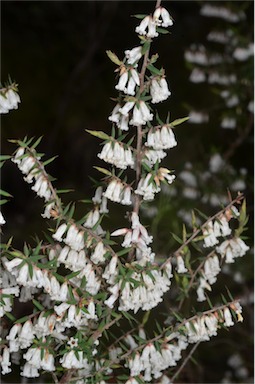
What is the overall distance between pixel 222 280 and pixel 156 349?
2039 mm

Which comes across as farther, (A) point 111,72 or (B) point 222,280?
(A) point 111,72

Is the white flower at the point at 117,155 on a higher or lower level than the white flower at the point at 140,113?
lower

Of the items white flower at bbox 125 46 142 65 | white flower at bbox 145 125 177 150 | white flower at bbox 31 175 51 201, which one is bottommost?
white flower at bbox 31 175 51 201

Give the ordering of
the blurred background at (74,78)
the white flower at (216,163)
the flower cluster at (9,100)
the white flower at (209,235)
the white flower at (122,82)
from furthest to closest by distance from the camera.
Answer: the blurred background at (74,78) → the white flower at (216,163) → the white flower at (209,235) → the flower cluster at (9,100) → the white flower at (122,82)

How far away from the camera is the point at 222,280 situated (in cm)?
361

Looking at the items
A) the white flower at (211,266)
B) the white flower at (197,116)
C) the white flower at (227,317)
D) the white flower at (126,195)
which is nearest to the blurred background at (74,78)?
the white flower at (197,116)

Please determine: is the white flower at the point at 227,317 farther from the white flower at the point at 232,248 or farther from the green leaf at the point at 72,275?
the green leaf at the point at 72,275

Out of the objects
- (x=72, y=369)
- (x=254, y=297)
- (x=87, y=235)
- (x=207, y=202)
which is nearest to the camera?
(x=87, y=235)

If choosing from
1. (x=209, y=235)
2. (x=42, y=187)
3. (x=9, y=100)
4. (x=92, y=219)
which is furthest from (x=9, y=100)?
(x=209, y=235)

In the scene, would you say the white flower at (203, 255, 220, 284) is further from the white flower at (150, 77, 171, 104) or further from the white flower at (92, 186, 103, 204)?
the white flower at (150, 77, 171, 104)

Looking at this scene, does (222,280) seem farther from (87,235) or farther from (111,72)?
(87,235)

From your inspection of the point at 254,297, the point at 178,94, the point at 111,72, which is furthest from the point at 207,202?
the point at 111,72

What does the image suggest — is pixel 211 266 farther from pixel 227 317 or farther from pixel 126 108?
pixel 126 108

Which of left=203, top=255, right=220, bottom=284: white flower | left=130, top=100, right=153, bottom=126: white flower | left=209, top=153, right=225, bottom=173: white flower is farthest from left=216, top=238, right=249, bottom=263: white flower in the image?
left=209, top=153, right=225, bottom=173: white flower
